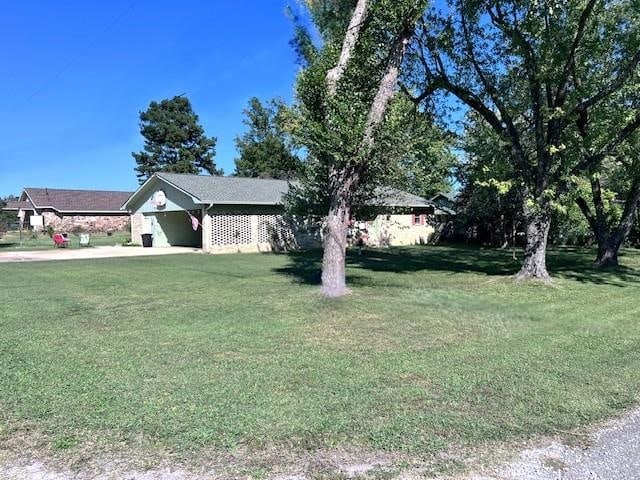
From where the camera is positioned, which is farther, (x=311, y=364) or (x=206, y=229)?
(x=206, y=229)

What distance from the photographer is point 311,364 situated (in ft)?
17.2

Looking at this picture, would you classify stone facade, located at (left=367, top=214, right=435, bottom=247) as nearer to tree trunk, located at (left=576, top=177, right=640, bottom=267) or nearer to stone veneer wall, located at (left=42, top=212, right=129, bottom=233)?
tree trunk, located at (left=576, top=177, right=640, bottom=267)

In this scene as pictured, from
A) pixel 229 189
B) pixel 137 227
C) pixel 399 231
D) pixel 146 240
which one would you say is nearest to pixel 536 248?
pixel 229 189

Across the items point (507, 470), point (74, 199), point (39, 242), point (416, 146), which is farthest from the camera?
point (74, 199)

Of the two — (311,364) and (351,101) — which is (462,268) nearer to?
(351,101)

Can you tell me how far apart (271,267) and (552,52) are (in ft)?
29.8

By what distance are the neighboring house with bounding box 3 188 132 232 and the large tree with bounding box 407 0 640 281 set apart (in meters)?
35.2

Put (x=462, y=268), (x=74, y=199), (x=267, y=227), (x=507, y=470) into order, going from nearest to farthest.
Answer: (x=507, y=470), (x=462, y=268), (x=267, y=227), (x=74, y=199)

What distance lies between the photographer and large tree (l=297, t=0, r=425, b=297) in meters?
9.10

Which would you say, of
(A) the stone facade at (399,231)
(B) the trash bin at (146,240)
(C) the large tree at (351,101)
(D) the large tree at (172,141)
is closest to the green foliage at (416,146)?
(C) the large tree at (351,101)

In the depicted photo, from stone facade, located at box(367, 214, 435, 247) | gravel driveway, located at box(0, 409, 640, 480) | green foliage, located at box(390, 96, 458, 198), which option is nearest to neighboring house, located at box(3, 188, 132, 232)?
stone facade, located at box(367, 214, 435, 247)

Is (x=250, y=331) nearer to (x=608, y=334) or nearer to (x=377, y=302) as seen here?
(x=377, y=302)

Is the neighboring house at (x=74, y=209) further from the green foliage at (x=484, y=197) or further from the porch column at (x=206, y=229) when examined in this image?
the green foliage at (x=484, y=197)

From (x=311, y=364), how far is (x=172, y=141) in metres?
52.1
